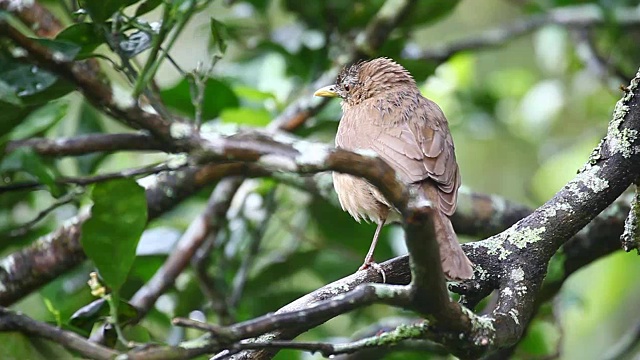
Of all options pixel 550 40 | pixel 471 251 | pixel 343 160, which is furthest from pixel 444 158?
pixel 550 40

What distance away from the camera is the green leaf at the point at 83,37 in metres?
2.78

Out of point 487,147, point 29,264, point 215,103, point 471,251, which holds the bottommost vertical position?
point 29,264

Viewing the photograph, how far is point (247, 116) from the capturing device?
4.33 m

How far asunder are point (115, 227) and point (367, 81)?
228 centimetres

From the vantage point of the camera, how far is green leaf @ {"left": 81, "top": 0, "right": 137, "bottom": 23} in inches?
108

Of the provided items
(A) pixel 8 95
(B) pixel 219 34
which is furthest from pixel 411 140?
(A) pixel 8 95

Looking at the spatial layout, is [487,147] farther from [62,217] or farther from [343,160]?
[343,160]

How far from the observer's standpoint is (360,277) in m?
2.65

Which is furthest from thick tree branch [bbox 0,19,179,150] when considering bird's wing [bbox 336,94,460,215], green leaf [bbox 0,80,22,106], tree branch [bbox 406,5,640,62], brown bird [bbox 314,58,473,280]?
tree branch [bbox 406,5,640,62]

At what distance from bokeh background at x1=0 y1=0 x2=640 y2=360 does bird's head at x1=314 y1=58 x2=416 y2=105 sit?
0.09 m

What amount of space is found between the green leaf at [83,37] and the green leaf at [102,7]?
0.16 feet

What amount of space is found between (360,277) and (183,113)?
6.39ft

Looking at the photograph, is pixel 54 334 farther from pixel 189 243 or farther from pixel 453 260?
pixel 189 243

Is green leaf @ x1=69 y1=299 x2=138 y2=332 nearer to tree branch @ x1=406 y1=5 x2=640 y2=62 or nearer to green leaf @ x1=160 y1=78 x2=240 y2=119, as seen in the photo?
green leaf @ x1=160 y1=78 x2=240 y2=119
